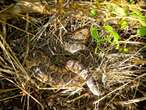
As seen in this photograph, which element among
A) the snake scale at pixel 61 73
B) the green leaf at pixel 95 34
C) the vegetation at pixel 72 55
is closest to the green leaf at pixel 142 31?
the vegetation at pixel 72 55

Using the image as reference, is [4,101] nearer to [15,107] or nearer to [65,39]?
[15,107]

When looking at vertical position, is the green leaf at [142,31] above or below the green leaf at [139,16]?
below

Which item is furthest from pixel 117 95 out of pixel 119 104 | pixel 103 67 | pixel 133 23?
pixel 133 23

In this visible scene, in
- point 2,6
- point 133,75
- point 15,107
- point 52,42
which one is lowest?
point 15,107

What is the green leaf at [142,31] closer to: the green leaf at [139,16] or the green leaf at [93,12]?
the green leaf at [139,16]

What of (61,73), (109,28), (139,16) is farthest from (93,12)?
(61,73)

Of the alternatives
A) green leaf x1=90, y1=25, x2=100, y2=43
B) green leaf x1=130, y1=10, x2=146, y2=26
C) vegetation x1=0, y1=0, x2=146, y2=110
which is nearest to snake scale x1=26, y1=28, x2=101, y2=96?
vegetation x1=0, y1=0, x2=146, y2=110

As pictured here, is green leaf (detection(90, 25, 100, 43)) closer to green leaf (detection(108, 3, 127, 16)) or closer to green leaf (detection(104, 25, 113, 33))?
green leaf (detection(104, 25, 113, 33))

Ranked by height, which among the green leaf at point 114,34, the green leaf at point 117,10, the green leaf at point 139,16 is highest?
the green leaf at point 117,10
